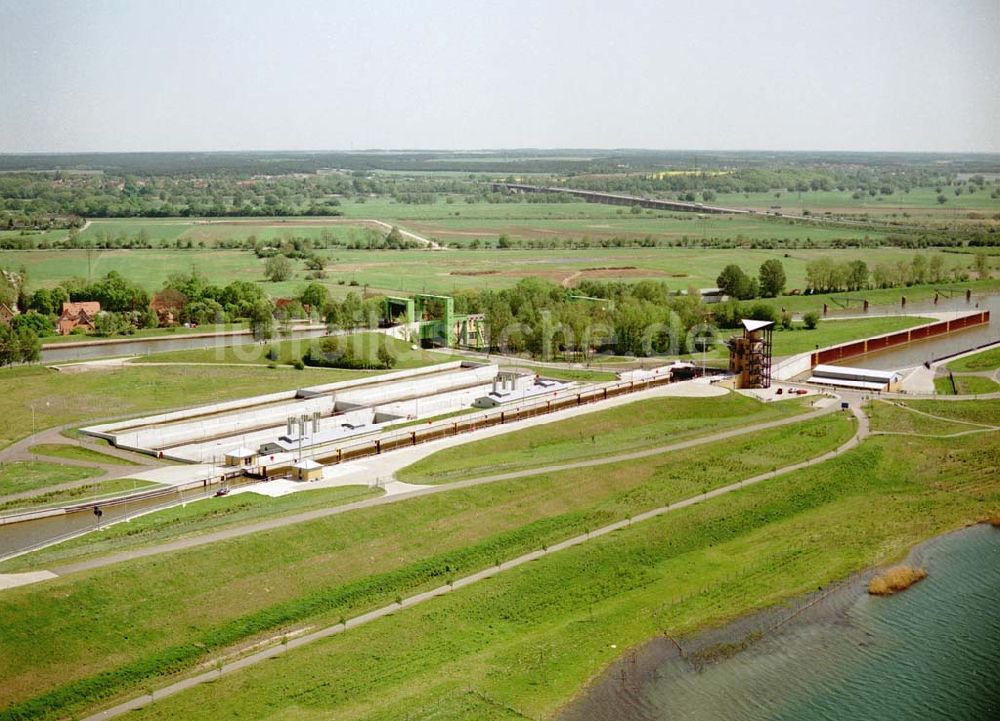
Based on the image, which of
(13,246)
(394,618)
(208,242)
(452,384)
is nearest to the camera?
(394,618)

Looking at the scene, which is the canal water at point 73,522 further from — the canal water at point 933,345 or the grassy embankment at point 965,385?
the canal water at point 933,345

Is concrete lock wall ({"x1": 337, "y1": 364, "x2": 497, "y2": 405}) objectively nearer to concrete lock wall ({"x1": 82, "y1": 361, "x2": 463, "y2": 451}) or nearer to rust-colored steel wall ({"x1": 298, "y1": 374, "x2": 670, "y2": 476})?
concrete lock wall ({"x1": 82, "y1": 361, "x2": 463, "y2": 451})

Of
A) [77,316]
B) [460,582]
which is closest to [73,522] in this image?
[460,582]

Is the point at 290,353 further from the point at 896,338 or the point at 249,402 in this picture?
the point at 896,338

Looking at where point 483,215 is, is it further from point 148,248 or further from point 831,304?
point 831,304

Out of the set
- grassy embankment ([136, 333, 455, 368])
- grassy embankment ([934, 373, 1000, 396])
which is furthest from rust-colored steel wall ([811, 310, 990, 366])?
grassy embankment ([136, 333, 455, 368])

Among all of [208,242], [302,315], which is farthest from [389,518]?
[208,242]

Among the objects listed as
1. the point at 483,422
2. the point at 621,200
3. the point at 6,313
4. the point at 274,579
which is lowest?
the point at 483,422
